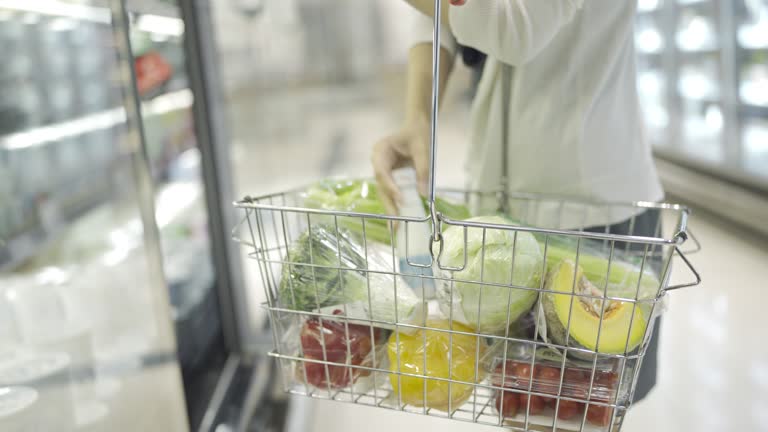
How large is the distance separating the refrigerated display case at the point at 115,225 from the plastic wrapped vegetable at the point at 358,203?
0.53 m

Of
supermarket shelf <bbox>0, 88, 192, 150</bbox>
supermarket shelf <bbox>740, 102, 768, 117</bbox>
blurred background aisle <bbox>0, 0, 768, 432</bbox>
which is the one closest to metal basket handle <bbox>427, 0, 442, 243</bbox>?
blurred background aisle <bbox>0, 0, 768, 432</bbox>

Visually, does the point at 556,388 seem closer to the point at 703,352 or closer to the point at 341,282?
the point at 341,282

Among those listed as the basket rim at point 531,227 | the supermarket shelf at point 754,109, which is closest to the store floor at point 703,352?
the basket rim at point 531,227

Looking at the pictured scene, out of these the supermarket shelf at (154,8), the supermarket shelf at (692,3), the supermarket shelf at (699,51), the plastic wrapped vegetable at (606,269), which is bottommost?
the plastic wrapped vegetable at (606,269)

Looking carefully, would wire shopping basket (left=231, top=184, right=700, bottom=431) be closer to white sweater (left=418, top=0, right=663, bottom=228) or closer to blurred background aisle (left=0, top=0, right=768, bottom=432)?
white sweater (left=418, top=0, right=663, bottom=228)


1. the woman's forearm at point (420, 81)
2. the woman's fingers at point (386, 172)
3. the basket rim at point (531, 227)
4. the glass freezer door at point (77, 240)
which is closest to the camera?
the basket rim at point (531, 227)

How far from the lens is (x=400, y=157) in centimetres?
78

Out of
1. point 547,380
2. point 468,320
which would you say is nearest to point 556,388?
point 547,380

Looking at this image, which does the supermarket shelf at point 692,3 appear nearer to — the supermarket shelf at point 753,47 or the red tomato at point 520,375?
the supermarket shelf at point 753,47

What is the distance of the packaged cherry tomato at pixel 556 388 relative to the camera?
0.55m

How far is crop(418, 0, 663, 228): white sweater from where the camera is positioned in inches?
28.6

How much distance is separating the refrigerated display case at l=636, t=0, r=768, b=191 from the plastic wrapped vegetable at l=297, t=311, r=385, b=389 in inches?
104

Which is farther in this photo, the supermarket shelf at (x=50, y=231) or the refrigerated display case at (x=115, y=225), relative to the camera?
the supermarket shelf at (x=50, y=231)

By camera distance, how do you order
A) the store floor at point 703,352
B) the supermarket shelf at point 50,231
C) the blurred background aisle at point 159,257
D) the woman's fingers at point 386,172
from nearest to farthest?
the woman's fingers at point 386,172 < the blurred background aisle at point 159,257 < the supermarket shelf at point 50,231 < the store floor at point 703,352
